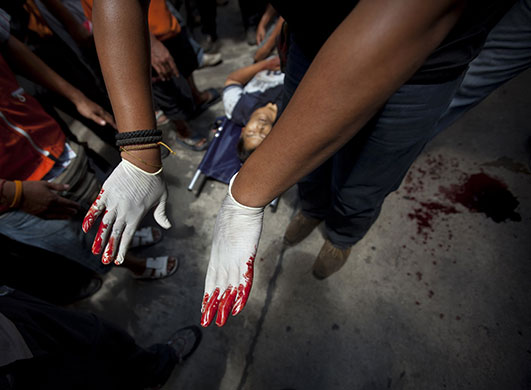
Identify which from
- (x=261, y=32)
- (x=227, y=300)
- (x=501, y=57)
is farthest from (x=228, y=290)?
(x=261, y=32)

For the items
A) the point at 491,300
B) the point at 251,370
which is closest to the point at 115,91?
the point at 251,370

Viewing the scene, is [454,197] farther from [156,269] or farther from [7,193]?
[7,193]

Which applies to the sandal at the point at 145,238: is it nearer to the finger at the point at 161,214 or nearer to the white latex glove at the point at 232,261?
the finger at the point at 161,214

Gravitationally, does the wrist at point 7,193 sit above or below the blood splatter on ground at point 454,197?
above

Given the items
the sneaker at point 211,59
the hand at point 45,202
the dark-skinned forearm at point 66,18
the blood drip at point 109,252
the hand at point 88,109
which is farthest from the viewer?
the sneaker at point 211,59

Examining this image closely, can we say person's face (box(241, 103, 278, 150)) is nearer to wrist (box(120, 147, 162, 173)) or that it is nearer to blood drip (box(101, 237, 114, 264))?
wrist (box(120, 147, 162, 173))

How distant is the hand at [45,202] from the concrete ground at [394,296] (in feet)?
2.88

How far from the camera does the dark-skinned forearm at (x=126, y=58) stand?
0.79 metres

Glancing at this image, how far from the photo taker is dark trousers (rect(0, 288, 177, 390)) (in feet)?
2.44

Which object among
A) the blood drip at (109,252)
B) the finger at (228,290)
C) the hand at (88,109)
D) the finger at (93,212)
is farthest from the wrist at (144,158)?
the hand at (88,109)

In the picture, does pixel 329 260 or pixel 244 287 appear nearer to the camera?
pixel 244 287

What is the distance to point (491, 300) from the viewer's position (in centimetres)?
158

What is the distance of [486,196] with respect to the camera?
195cm

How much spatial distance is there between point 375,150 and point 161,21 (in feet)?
6.92
